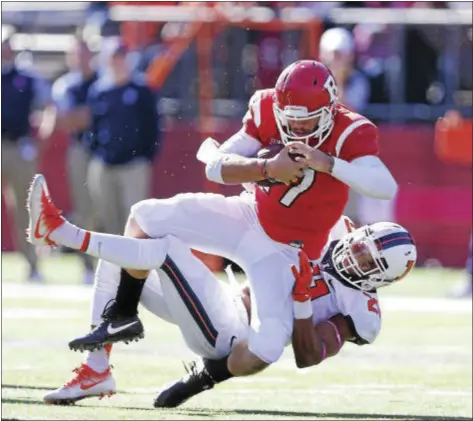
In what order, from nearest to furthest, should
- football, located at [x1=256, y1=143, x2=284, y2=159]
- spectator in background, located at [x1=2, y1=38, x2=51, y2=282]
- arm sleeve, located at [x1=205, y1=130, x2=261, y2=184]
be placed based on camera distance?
football, located at [x1=256, y1=143, x2=284, y2=159], arm sleeve, located at [x1=205, y1=130, x2=261, y2=184], spectator in background, located at [x1=2, y1=38, x2=51, y2=282]

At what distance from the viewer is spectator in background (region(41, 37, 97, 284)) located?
43.8ft

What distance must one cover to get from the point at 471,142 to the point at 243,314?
672cm

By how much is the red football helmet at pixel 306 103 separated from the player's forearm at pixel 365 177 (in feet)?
0.75

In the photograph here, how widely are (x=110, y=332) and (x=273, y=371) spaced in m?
2.12

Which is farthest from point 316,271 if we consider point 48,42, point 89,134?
point 48,42

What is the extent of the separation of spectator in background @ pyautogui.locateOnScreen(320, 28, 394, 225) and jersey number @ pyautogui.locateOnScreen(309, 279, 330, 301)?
4858mm

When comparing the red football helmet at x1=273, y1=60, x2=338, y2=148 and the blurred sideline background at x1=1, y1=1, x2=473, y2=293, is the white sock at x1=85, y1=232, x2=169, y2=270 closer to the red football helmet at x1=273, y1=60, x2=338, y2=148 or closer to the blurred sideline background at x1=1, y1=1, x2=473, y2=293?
the red football helmet at x1=273, y1=60, x2=338, y2=148

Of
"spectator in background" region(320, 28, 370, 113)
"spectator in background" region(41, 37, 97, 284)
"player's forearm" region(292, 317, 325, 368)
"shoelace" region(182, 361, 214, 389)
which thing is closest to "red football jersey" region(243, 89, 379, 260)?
"player's forearm" region(292, 317, 325, 368)

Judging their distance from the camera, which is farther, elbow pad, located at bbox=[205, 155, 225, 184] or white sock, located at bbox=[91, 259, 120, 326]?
white sock, located at bbox=[91, 259, 120, 326]

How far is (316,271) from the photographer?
7.45m

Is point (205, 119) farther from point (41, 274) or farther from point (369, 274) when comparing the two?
point (369, 274)

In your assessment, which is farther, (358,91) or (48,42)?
(48,42)

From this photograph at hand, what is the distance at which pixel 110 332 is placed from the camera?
7121 millimetres

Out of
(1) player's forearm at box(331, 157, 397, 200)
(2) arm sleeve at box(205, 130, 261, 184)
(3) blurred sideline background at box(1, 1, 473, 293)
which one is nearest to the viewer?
(1) player's forearm at box(331, 157, 397, 200)
